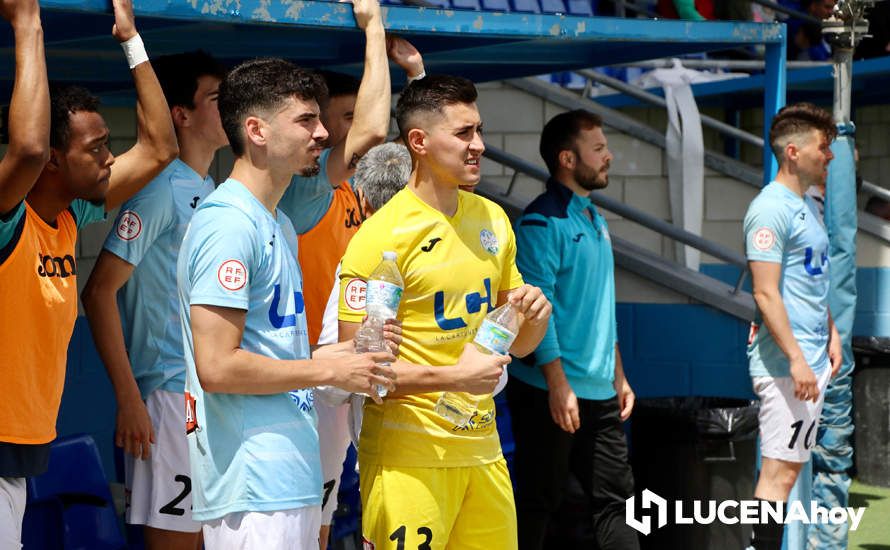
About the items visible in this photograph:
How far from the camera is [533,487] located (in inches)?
215

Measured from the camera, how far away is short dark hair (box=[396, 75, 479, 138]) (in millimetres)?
3986

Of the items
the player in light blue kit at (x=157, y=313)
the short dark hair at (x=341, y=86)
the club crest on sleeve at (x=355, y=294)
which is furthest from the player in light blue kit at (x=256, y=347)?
the short dark hair at (x=341, y=86)

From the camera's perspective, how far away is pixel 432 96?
13.1 feet

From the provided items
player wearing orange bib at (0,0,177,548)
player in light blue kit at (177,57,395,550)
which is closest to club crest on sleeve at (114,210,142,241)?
player wearing orange bib at (0,0,177,548)

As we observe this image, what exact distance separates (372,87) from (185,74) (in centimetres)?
64

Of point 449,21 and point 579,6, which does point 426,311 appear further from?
point 579,6

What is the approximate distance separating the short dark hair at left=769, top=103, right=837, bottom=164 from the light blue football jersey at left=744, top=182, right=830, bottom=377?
21cm

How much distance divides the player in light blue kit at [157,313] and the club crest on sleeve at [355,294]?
80 centimetres

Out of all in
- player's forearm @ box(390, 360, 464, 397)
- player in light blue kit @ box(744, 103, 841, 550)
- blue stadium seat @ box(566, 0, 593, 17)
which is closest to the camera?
player's forearm @ box(390, 360, 464, 397)

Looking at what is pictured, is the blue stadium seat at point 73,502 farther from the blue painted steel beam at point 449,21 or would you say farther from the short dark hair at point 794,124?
the short dark hair at point 794,124

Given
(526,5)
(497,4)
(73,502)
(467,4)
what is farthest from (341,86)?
(526,5)

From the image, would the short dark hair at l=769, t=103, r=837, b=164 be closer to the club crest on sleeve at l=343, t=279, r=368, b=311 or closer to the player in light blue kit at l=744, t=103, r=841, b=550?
the player in light blue kit at l=744, t=103, r=841, b=550

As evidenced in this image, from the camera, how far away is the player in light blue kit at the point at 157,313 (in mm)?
4102

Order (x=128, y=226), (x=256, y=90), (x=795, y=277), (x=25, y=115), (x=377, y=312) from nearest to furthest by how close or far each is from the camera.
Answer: (x=25, y=115) → (x=256, y=90) → (x=377, y=312) → (x=128, y=226) → (x=795, y=277)
